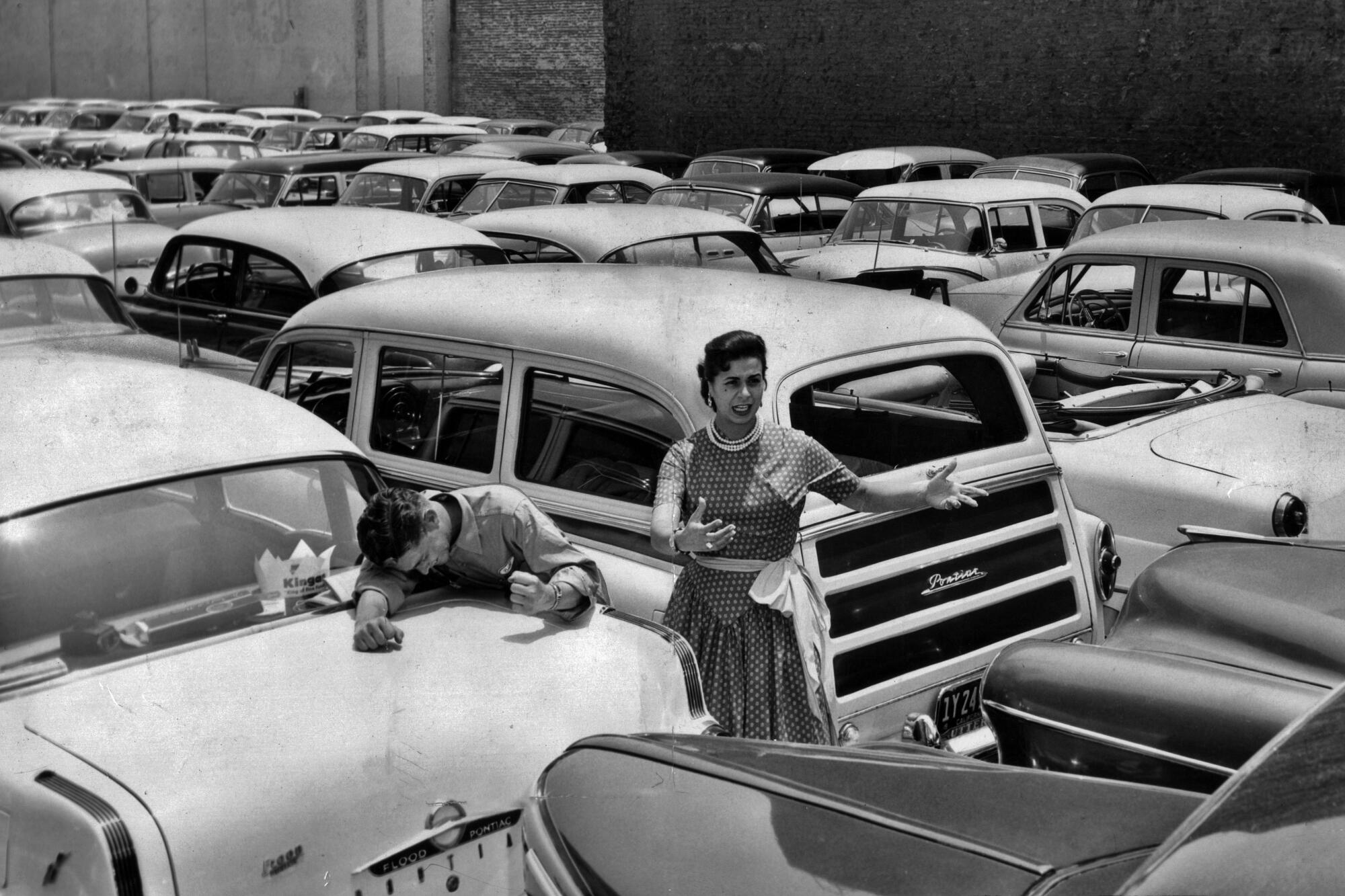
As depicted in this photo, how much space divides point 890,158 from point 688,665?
1340 centimetres

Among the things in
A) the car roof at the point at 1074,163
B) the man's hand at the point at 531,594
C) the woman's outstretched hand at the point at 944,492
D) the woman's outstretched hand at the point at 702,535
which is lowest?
the man's hand at the point at 531,594

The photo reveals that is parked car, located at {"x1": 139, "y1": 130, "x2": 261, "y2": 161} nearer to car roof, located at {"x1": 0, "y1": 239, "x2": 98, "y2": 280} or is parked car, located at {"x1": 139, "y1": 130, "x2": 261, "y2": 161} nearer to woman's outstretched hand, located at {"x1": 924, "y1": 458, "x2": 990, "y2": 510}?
car roof, located at {"x1": 0, "y1": 239, "x2": 98, "y2": 280}

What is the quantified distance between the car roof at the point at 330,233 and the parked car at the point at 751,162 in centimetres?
777

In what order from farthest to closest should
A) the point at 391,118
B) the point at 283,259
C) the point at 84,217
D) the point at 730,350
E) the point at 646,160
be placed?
the point at 391,118
the point at 646,160
the point at 84,217
the point at 283,259
the point at 730,350

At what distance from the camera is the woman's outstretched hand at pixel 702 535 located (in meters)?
3.75

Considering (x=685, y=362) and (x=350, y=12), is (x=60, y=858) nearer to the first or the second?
(x=685, y=362)

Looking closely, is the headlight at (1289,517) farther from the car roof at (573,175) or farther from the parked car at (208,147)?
the parked car at (208,147)

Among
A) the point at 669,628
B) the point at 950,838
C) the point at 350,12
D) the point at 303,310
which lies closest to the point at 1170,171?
the point at 303,310

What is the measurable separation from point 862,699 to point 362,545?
1.54 metres

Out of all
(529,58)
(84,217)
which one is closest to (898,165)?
Result: (84,217)

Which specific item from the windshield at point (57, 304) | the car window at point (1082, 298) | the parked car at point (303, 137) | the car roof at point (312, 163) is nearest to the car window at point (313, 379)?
the windshield at point (57, 304)

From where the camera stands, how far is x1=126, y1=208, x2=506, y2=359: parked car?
→ 8.76 m

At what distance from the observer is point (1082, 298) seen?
860cm

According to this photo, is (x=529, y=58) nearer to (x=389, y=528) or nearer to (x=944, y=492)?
(x=944, y=492)
